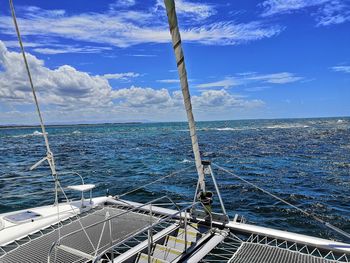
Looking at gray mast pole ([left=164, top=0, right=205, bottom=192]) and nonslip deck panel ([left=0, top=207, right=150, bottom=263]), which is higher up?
gray mast pole ([left=164, top=0, right=205, bottom=192])

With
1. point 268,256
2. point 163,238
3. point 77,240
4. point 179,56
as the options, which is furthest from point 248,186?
point 179,56

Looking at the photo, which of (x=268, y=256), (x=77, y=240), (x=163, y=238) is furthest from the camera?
(x=163, y=238)

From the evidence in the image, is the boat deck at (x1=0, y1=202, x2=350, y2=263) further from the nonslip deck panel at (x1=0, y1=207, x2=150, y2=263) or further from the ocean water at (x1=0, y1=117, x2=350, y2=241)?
the ocean water at (x1=0, y1=117, x2=350, y2=241)

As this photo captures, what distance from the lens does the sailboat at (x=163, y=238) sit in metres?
8.45

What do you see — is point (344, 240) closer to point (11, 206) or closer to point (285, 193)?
point (285, 193)

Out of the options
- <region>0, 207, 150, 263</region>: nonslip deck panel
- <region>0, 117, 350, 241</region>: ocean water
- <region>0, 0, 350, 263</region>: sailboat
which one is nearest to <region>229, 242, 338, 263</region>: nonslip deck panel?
<region>0, 0, 350, 263</region>: sailboat

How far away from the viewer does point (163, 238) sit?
1014 cm

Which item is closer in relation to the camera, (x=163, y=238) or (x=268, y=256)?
(x=268, y=256)

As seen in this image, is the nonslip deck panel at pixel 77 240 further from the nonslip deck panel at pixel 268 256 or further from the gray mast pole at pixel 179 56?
the gray mast pole at pixel 179 56

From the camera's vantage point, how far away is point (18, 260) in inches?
329

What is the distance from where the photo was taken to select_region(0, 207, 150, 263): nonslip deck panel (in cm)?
852

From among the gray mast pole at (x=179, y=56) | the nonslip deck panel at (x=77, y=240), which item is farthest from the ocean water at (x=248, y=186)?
the gray mast pole at (x=179, y=56)

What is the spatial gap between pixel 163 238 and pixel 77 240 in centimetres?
280

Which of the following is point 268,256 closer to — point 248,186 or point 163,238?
point 163,238
